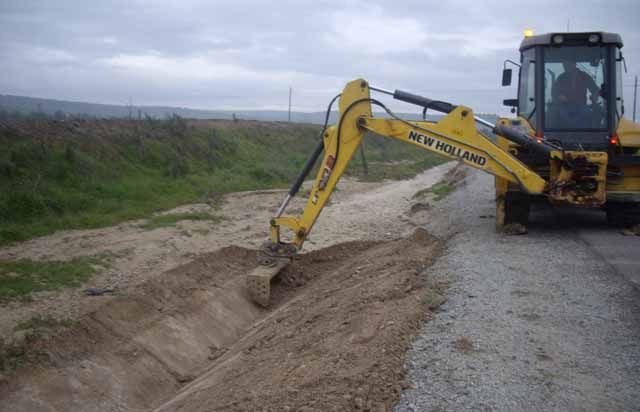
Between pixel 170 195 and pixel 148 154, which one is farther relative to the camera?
pixel 148 154

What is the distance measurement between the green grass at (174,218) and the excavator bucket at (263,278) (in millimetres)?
4333

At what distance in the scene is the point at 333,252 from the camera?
1213 cm

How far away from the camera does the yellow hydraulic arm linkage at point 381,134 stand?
9500 millimetres

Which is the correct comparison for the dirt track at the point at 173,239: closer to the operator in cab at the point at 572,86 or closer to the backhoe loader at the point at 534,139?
the backhoe loader at the point at 534,139

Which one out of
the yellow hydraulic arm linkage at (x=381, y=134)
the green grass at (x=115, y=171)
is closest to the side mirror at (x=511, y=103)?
the yellow hydraulic arm linkage at (x=381, y=134)

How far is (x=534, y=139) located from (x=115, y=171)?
38.6ft

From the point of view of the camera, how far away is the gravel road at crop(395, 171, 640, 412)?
15.3 ft

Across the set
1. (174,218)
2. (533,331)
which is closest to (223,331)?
(533,331)

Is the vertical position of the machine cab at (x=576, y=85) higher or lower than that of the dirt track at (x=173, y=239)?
higher

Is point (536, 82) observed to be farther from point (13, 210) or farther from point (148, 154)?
point (148, 154)

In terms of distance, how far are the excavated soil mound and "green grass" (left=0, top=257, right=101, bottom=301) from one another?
3.67 feet

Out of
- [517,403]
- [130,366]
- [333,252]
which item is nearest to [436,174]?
[333,252]

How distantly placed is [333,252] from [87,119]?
13247 mm

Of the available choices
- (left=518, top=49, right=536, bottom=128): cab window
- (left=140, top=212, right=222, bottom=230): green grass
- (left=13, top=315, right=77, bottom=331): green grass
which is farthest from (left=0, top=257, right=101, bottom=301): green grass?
(left=518, top=49, right=536, bottom=128): cab window
